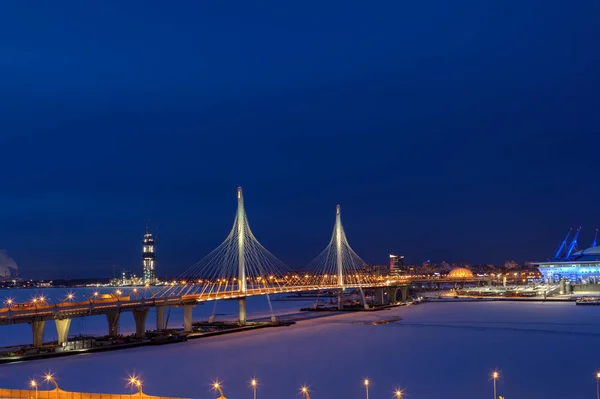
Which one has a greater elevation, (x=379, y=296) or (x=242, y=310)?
(x=242, y=310)

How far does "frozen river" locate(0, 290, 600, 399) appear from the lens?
21875 millimetres

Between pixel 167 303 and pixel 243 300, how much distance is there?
745cm

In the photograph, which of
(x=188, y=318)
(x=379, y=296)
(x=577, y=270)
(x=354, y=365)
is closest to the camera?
(x=354, y=365)

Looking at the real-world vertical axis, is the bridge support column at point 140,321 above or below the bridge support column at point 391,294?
above

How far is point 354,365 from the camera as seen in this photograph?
2695cm

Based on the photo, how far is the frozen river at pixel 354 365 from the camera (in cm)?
2188

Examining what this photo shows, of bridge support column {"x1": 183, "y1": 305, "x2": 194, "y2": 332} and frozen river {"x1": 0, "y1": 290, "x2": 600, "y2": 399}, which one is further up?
bridge support column {"x1": 183, "y1": 305, "x2": 194, "y2": 332}

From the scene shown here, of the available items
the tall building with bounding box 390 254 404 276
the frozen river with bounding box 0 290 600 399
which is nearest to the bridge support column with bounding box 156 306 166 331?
the frozen river with bounding box 0 290 600 399

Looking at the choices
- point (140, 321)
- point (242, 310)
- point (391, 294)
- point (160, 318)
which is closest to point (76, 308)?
point (140, 321)

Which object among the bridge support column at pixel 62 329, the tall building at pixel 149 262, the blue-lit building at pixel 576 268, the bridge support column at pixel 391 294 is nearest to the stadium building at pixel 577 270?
the blue-lit building at pixel 576 268

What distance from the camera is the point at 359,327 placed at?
44.8 m

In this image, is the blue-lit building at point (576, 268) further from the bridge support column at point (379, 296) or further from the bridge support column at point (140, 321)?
the bridge support column at point (140, 321)

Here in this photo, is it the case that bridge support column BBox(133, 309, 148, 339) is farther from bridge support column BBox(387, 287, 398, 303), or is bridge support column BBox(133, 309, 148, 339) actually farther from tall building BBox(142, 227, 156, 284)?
tall building BBox(142, 227, 156, 284)

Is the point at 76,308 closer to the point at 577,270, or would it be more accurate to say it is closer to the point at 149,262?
the point at 577,270
